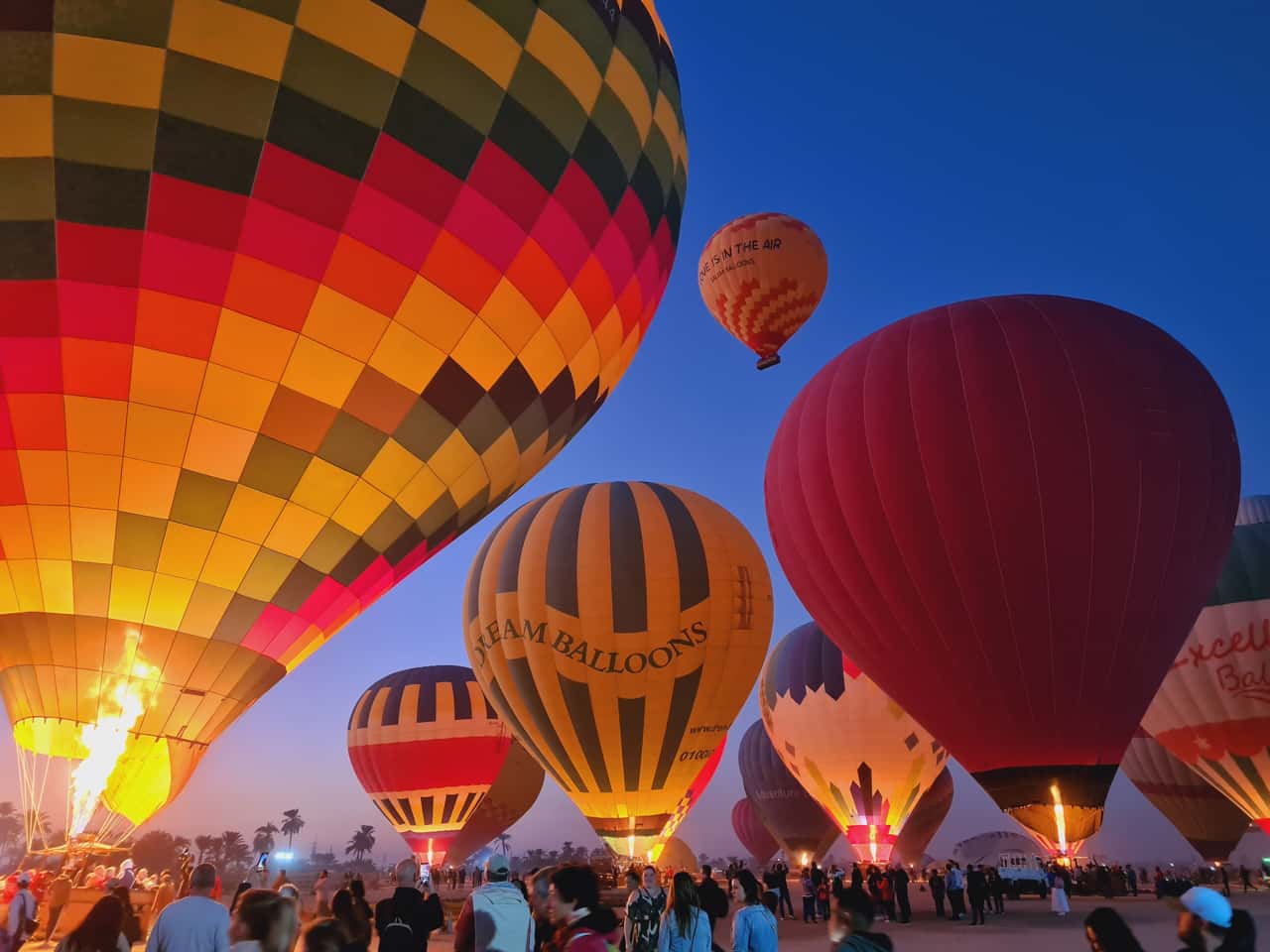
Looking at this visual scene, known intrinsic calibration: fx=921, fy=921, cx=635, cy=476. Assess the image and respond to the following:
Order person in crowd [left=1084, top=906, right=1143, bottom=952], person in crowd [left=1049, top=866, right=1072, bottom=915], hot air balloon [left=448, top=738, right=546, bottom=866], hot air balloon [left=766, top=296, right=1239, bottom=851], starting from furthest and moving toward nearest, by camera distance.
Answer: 1. hot air balloon [left=448, top=738, right=546, bottom=866]
2. person in crowd [left=1049, top=866, right=1072, bottom=915]
3. hot air balloon [left=766, top=296, right=1239, bottom=851]
4. person in crowd [left=1084, top=906, right=1143, bottom=952]

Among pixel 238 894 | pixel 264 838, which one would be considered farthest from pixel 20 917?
pixel 264 838

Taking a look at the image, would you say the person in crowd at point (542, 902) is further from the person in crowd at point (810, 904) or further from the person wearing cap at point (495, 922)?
the person in crowd at point (810, 904)

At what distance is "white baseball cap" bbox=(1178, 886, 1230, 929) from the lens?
284 cm

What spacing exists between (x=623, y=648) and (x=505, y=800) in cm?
1625

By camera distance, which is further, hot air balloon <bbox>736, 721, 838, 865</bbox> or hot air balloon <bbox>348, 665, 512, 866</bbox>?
hot air balloon <bbox>736, 721, 838, 865</bbox>

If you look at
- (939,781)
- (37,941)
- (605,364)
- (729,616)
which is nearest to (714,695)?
(729,616)

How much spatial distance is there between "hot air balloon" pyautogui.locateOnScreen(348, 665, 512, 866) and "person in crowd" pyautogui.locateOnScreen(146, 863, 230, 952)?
2222 cm

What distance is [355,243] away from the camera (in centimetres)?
684

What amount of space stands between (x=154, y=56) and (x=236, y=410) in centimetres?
239

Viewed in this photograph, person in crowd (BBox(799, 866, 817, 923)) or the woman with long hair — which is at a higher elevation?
the woman with long hair

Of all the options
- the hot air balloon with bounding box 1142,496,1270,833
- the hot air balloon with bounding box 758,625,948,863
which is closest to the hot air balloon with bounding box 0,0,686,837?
the hot air balloon with bounding box 758,625,948,863

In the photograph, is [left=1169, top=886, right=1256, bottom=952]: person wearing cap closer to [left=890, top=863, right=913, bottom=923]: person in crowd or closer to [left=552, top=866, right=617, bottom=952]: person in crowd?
[left=552, top=866, right=617, bottom=952]: person in crowd

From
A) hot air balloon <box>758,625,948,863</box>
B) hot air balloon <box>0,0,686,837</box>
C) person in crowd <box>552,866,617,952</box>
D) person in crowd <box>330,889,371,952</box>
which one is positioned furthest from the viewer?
hot air balloon <box>758,625,948,863</box>

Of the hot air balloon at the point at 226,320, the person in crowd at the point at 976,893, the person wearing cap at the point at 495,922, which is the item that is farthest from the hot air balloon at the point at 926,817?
the person wearing cap at the point at 495,922
